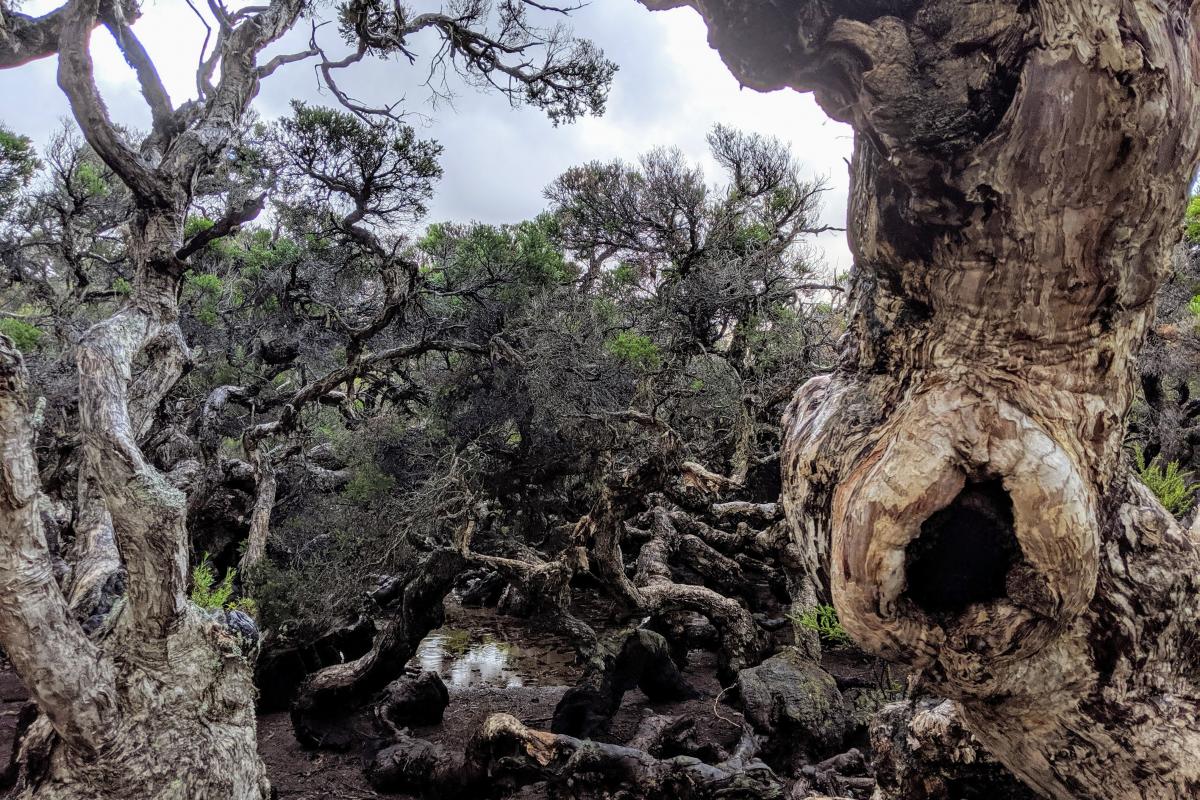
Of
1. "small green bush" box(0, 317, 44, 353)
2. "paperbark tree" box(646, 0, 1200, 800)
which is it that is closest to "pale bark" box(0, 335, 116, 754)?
"paperbark tree" box(646, 0, 1200, 800)

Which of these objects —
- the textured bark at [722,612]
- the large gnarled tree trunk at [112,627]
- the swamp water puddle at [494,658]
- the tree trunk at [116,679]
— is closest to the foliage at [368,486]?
the swamp water puddle at [494,658]

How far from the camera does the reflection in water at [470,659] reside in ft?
26.1

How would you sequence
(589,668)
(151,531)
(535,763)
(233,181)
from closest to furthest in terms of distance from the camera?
(151,531) < (535,763) < (589,668) < (233,181)

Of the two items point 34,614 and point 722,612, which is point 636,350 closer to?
point 722,612

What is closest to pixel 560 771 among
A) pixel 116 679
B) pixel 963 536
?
pixel 116 679

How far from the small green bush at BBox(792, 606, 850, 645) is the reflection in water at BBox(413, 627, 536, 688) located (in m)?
3.56

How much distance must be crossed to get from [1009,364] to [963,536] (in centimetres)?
46

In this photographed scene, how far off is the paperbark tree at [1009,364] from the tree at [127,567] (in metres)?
3.20

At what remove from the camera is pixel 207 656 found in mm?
A: 3527

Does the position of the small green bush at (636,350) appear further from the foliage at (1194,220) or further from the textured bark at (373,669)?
the foliage at (1194,220)

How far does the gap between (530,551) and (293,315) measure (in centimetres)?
571

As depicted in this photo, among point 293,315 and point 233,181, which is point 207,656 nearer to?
point 293,315

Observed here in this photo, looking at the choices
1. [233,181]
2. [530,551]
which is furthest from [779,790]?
[233,181]

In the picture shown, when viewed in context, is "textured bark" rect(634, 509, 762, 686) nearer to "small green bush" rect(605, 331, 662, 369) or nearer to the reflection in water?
the reflection in water
